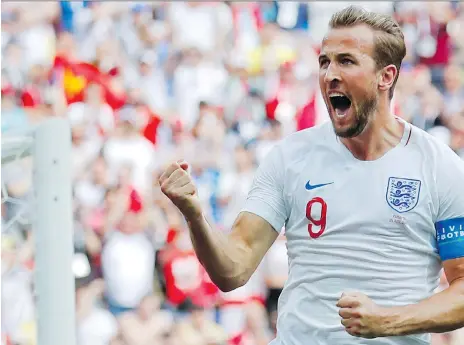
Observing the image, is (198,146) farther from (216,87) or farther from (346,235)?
(346,235)

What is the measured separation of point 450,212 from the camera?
11.6 ft

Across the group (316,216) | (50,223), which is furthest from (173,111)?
(316,216)

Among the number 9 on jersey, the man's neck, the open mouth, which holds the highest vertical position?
the open mouth

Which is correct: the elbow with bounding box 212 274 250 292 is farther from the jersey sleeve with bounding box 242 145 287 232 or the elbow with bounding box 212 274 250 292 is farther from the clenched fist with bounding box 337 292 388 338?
A: the clenched fist with bounding box 337 292 388 338

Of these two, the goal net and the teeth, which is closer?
the teeth

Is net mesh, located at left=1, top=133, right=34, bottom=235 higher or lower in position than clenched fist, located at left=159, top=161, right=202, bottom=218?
higher

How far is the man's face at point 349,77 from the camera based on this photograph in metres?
3.52

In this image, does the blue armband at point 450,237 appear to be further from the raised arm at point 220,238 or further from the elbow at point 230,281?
the elbow at point 230,281

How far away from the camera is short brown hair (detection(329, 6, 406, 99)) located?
362 cm

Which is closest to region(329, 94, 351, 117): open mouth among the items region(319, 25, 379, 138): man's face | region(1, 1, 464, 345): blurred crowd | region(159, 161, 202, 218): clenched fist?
region(319, 25, 379, 138): man's face

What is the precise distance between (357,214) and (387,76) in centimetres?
57

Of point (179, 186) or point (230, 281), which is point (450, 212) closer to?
point (230, 281)

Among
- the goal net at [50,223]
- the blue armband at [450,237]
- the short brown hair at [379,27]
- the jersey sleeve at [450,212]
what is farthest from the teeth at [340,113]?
the goal net at [50,223]

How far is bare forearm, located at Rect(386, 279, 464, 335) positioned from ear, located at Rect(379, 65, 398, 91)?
818 millimetres
